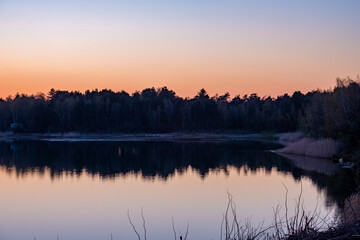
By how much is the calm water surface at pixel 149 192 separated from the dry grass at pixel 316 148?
3.29ft

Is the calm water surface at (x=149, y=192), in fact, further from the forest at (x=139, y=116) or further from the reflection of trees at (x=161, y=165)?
the forest at (x=139, y=116)

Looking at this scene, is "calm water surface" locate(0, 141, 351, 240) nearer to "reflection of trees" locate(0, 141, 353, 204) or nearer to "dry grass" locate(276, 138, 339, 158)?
"reflection of trees" locate(0, 141, 353, 204)

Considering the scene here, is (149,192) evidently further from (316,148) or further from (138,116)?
(138,116)

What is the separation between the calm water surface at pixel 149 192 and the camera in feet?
40.5

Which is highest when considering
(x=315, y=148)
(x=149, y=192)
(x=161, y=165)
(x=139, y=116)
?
(x=139, y=116)

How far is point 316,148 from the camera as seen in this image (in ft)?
93.0

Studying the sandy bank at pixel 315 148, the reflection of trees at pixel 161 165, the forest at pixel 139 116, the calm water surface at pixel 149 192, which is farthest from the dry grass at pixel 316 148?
the forest at pixel 139 116

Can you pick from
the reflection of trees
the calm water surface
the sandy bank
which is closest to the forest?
the sandy bank

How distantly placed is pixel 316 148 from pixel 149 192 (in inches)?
585

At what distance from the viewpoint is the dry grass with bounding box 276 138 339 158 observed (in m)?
27.3

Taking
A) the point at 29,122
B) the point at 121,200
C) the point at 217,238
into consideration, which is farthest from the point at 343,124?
the point at 29,122

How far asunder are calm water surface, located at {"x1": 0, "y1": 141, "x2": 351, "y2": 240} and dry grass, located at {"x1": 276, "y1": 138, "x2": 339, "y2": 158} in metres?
1.00

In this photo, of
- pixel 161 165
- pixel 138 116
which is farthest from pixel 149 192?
pixel 138 116

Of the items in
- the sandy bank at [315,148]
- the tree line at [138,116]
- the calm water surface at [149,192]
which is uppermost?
the tree line at [138,116]
